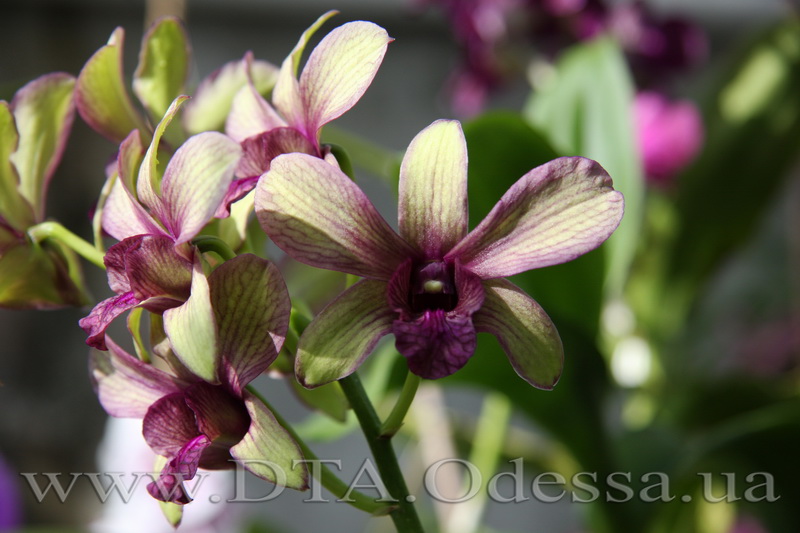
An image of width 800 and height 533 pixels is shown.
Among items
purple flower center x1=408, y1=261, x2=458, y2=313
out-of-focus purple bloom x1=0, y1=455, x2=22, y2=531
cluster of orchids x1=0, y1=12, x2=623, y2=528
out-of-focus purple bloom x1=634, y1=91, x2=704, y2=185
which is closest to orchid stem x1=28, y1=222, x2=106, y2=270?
cluster of orchids x1=0, y1=12, x2=623, y2=528

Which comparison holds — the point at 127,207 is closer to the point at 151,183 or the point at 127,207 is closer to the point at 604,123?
the point at 151,183

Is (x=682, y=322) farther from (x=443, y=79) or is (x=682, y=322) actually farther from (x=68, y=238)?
(x=443, y=79)

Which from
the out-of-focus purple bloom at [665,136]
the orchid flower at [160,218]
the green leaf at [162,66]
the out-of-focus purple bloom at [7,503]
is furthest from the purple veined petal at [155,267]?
the out-of-focus purple bloom at [665,136]

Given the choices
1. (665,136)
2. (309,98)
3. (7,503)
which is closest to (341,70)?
(309,98)

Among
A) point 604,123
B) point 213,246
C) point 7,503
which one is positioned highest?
point 604,123

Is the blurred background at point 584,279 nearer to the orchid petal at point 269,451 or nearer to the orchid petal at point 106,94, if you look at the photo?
the orchid petal at point 106,94

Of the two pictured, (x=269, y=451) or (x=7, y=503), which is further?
(x=7, y=503)

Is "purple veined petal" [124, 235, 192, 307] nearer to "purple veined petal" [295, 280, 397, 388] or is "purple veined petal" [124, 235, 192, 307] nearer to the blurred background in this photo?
"purple veined petal" [295, 280, 397, 388]

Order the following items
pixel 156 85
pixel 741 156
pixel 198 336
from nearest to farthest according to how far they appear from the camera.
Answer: pixel 198 336
pixel 156 85
pixel 741 156
